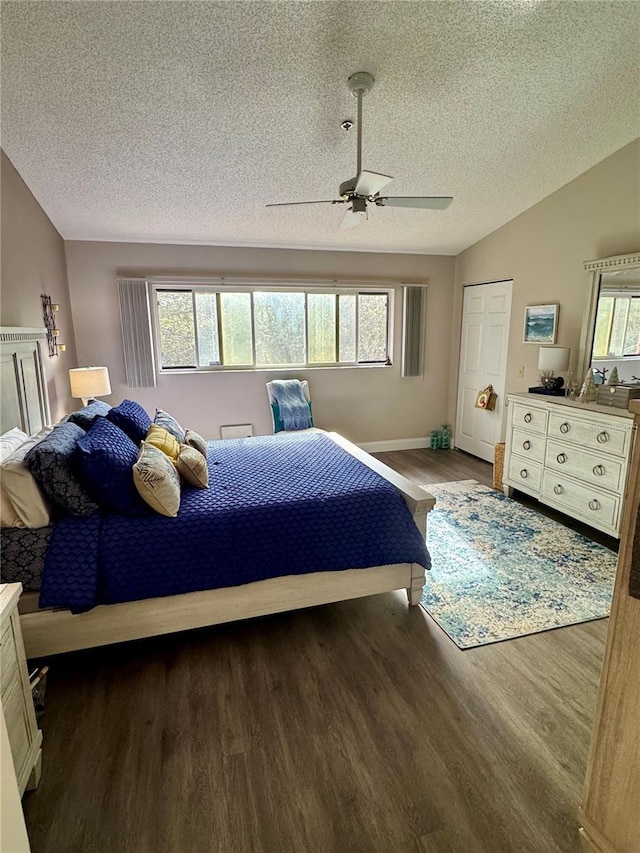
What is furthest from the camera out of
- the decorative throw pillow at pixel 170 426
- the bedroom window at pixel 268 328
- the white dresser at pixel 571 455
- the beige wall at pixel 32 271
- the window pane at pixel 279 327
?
the window pane at pixel 279 327

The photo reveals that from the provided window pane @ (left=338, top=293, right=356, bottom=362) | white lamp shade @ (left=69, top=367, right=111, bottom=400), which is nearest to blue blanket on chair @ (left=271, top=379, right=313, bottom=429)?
window pane @ (left=338, top=293, right=356, bottom=362)

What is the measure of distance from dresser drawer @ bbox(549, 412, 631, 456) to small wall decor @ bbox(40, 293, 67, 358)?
4121 mm

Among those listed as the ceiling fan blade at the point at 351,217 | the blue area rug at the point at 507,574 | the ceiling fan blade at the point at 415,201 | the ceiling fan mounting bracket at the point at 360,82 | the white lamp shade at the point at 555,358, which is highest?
the ceiling fan mounting bracket at the point at 360,82

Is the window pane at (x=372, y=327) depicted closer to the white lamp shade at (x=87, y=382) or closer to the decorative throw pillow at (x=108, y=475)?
the white lamp shade at (x=87, y=382)

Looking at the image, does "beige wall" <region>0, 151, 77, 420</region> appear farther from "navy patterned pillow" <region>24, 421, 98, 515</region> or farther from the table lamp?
"navy patterned pillow" <region>24, 421, 98, 515</region>

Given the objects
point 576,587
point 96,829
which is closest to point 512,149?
point 576,587

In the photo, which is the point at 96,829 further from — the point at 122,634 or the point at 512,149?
the point at 512,149

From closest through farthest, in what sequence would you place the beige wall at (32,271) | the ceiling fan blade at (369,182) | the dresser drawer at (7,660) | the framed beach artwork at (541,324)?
the dresser drawer at (7,660), the ceiling fan blade at (369,182), the beige wall at (32,271), the framed beach artwork at (541,324)

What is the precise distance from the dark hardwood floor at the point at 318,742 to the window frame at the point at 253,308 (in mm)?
3247

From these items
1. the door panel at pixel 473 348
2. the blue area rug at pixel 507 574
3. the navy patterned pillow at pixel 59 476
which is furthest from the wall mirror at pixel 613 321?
the navy patterned pillow at pixel 59 476

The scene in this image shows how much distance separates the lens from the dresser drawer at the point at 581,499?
313 centimetres

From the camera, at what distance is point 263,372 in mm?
5145

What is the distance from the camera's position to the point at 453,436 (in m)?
5.91

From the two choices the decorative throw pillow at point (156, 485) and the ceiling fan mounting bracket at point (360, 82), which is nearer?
the decorative throw pillow at point (156, 485)
